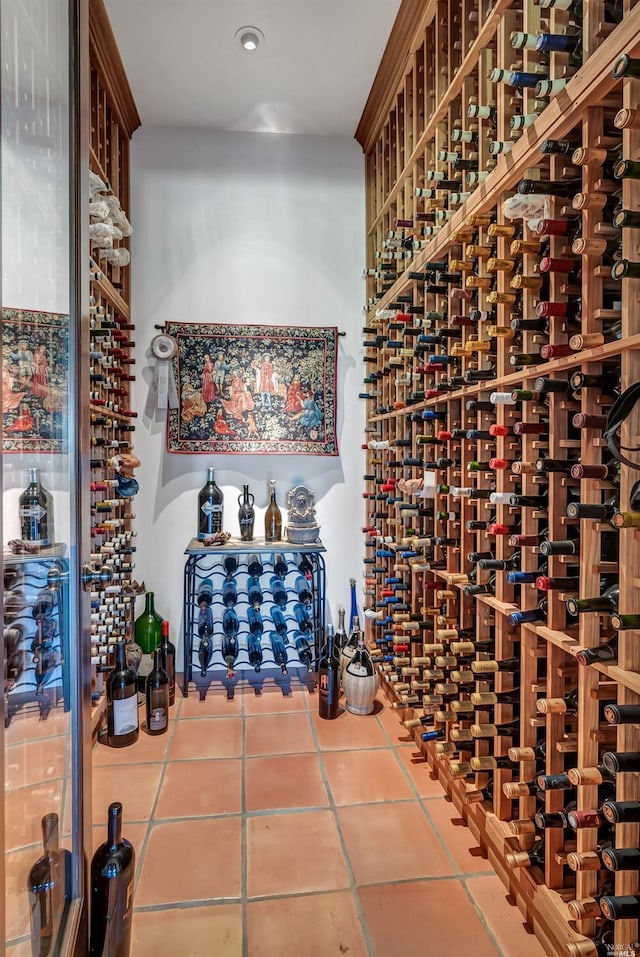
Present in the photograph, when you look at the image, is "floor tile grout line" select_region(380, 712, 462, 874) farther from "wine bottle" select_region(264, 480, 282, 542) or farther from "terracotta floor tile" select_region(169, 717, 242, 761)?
"wine bottle" select_region(264, 480, 282, 542)

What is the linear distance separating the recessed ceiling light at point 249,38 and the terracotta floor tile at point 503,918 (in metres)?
3.38

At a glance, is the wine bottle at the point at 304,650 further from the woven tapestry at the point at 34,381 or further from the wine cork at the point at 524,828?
the woven tapestry at the point at 34,381

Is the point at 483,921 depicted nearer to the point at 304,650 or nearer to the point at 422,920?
the point at 422,920

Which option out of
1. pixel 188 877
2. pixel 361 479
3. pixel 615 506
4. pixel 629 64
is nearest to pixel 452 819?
pixel 188 877

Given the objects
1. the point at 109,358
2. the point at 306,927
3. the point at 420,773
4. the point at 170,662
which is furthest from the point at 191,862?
the point at 109,358

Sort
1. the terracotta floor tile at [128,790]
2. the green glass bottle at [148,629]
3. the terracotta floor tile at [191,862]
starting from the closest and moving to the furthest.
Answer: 1. the terracotta floor tile at [191,862]
2. the terracotta floor tile at [128,790]
3. the green glass bottle at [148,629]

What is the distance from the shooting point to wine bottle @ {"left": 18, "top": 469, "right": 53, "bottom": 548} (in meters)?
1.02

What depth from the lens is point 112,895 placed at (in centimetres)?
128

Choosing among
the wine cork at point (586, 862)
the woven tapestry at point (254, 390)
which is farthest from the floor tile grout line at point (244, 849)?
the woven tapestry at point (254, 390)

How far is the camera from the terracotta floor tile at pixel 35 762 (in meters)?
0.93

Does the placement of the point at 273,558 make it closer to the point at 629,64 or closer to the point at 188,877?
the point at 188,877

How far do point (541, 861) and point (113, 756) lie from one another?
171 cm

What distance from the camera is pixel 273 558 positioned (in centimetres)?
319

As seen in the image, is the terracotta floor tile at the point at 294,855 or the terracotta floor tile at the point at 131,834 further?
the terracotta floor tile at the point at 131,834
